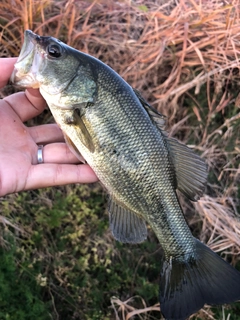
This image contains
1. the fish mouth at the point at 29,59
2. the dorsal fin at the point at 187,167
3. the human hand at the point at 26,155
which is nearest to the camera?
the fish mouth at the point at 29,59

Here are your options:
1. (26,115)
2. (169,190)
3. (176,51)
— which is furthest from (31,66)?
(176,51)

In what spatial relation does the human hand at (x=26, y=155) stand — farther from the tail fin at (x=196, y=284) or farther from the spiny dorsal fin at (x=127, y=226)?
the tail fin at (x=196, y=284)

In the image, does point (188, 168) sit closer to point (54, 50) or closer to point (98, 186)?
point (54, 50)

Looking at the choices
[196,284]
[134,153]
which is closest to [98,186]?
[134,153]

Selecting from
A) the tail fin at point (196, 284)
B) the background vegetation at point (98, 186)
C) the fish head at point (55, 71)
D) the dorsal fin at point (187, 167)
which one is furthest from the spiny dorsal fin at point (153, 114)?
the background vegetation at point (98, 186)

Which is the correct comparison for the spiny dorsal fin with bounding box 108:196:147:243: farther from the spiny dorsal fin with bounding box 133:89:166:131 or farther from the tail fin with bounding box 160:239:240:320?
the spiny dorsal fin with bounding box 133:89:166:131

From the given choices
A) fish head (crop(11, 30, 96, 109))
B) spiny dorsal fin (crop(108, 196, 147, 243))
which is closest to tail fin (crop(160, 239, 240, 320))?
spiny dorsal fin (crop(108, 196, 147, 243))

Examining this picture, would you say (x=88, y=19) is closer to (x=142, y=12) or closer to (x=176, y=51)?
(x=142, y=12)
